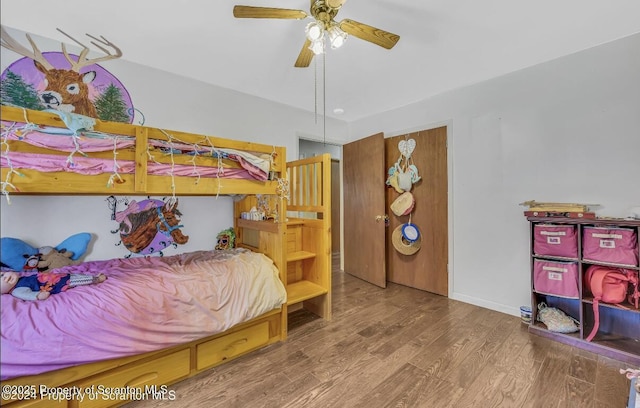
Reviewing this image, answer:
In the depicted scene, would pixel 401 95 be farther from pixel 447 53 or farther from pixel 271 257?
pixel 271 257

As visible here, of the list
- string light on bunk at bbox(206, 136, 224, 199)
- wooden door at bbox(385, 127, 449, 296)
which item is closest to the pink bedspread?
string light on bunk at bbox(206, 136, 224, 199)

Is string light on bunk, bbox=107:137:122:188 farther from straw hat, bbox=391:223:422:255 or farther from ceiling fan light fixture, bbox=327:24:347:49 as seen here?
straw hat, bbox=391:223:422:255

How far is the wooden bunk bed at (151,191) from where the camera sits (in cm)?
124

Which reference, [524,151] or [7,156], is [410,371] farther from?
[7,156]

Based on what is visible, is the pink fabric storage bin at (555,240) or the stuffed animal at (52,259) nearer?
the stuffed animal at (52,259)

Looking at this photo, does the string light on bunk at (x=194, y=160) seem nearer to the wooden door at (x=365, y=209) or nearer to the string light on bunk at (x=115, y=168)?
the string light on bunk at (x=115, y=168)

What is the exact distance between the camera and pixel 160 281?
65.3 inches

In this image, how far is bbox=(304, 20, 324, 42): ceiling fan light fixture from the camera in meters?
1.54

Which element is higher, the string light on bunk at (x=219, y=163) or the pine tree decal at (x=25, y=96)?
the pine tree decal at (x=25, y=96)

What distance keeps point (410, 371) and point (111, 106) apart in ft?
10.1

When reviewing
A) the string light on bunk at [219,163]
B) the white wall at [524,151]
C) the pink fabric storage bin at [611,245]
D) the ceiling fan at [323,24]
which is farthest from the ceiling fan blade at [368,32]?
the pink fabric storage bin at [611,245]

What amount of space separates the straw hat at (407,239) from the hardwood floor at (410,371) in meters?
0.98

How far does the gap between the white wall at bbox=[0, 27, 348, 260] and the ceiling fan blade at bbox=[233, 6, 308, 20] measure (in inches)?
38.6

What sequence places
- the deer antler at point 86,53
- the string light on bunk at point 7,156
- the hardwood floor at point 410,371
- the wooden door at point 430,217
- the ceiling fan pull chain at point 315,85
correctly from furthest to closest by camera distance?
the wooden door at point 430,217
the ceiling fan pull chain at point 315,85
the deer antler at point 86,53
the hardwood floor at point 410,371
the string light on bunk at point 7,156
